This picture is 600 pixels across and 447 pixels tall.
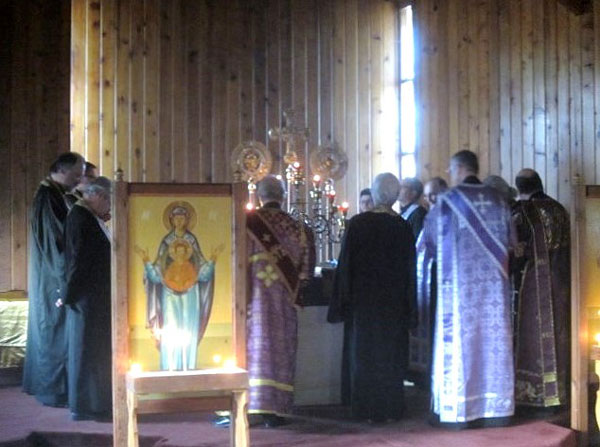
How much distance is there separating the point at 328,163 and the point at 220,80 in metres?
1.55

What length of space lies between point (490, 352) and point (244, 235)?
2.02m

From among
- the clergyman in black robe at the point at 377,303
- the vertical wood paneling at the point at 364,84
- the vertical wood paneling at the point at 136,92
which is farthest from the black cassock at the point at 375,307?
the vertical wood paneling at the point at 364,84

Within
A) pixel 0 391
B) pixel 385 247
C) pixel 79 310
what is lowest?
pixel 0 391

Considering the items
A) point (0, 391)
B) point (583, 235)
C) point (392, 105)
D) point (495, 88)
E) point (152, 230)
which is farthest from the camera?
point (392, 105)

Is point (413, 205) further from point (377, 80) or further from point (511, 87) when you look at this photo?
point (377, 80)

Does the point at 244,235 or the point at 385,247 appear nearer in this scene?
the point at 244,235

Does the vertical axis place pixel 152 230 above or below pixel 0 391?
above

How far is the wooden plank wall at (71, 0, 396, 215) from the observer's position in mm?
10188

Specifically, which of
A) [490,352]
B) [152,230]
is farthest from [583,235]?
[152,230]

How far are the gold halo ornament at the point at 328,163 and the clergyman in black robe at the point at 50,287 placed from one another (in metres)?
3.75

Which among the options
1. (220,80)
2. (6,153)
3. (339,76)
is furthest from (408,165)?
(6,153)

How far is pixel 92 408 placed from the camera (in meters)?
6.19

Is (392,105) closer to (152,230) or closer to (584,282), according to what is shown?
(584,282)

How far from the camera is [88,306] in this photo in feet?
20.5
